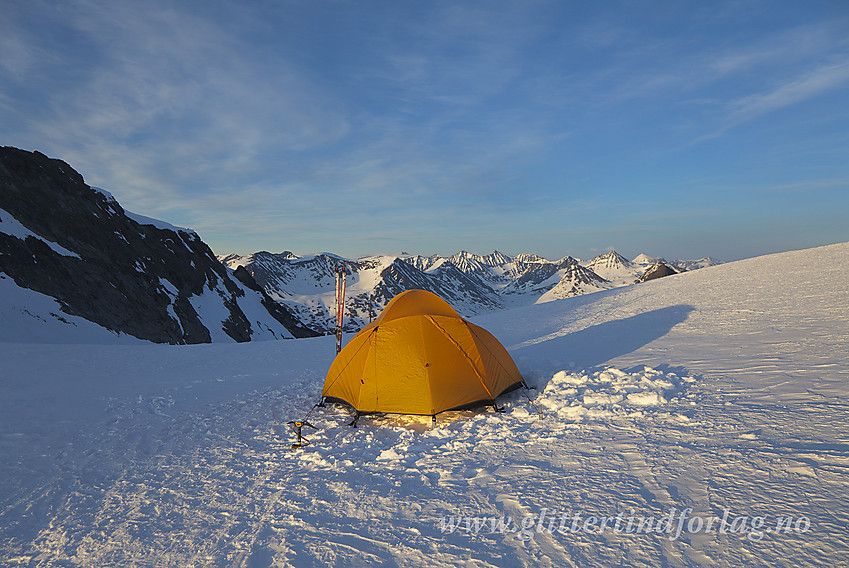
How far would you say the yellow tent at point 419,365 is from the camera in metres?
8.05

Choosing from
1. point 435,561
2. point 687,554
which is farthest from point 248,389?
point 687,554

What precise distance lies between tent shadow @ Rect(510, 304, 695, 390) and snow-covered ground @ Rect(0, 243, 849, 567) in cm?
17

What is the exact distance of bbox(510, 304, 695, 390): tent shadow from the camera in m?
10.5

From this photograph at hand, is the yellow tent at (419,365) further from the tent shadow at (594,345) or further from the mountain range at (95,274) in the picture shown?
the mountain range at (95,274)

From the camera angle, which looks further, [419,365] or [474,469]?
[419,365]

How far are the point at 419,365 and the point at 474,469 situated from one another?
111 inches

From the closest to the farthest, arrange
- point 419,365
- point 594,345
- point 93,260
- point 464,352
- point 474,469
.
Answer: point 474,469, point 419,365, point 464,352, point 594,345, point 93,260

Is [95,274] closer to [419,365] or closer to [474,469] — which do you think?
[419,365]

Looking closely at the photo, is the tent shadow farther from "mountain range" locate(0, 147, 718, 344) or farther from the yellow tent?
"mountain range" locate(0, 147, 718, 344)

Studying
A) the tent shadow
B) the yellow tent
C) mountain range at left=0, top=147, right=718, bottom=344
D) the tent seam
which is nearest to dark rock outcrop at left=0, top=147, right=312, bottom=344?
mountain range at left=0, top=147, right=718, bottom=344

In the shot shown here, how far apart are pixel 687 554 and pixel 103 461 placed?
7929mm

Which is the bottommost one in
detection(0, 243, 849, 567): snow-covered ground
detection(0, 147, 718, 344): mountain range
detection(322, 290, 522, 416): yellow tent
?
detection(0, 243, 849, 567): snow-covered ground

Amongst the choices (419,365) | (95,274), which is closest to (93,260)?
(95,274)

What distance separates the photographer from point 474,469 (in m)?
5.66
